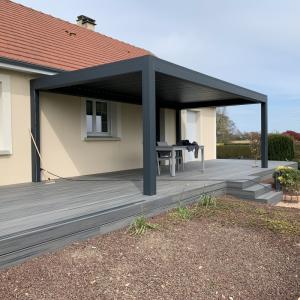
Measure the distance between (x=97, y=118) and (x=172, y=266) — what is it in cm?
641

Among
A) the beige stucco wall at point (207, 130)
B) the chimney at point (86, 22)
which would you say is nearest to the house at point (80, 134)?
the chimney at point (86, 22)

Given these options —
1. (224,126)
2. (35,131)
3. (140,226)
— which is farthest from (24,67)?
(224,126)

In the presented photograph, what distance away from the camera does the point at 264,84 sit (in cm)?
2255

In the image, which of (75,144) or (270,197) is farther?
(75,144)

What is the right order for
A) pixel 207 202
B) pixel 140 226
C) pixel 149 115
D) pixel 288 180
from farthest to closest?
pixel 288 180 → pixel 207 202 → pixel 149 115 → pixel 140 226

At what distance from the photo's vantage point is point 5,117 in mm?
6617

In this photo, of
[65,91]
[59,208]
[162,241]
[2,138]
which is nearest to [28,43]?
[65,91]

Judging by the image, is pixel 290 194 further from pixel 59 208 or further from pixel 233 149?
pixel 233 149

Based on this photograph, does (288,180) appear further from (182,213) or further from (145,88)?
(145,88)

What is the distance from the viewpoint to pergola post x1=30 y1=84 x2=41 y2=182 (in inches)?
280

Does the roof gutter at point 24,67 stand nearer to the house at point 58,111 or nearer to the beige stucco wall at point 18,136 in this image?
the house at point 58,111

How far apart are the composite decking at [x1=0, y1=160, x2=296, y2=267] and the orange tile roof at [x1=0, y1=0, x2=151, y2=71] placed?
282 centimetres

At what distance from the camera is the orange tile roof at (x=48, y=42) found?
7.25 m

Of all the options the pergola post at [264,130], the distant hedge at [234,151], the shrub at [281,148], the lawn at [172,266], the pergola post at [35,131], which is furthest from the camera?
the distant hedge at [234,151]
